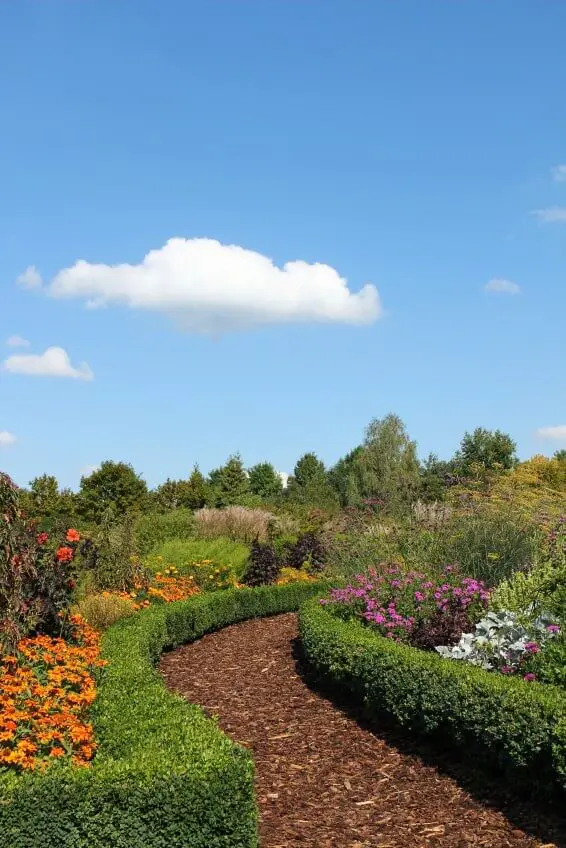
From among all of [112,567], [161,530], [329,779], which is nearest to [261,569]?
[112,567]

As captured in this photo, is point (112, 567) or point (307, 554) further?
point (307, 554)

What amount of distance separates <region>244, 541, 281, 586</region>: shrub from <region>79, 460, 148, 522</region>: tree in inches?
549

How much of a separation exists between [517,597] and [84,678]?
15.1 ft

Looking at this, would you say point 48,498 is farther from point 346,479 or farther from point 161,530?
point 346,479

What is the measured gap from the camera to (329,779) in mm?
6836

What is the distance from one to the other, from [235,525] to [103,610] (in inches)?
329

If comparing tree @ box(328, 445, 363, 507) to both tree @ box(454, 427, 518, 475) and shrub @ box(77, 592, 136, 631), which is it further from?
shrub @ box(77, 592, 136, 631)

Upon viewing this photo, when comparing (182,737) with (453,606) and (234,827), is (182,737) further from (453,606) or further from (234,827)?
(453,606)

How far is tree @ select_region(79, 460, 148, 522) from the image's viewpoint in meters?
29.1

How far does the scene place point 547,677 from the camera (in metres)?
7.04

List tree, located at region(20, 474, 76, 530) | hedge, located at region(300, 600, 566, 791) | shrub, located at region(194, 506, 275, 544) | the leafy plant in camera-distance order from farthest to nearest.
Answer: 1. tree, located at region(20, 474, 76, 530)
2. shrub, located at region(194, 506, 275, 544)
3. the leafy plant
4. hedge, located at region(300, 600, 566, 791)

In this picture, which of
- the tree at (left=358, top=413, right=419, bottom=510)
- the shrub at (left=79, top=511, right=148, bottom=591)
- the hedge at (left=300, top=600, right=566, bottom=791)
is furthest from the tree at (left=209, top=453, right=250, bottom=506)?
the hedge at (left=300, top=600, right=566, bottom=791)

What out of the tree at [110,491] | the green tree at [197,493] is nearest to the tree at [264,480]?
the green tree at [197,493]

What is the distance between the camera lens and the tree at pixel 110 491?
29078 mm
